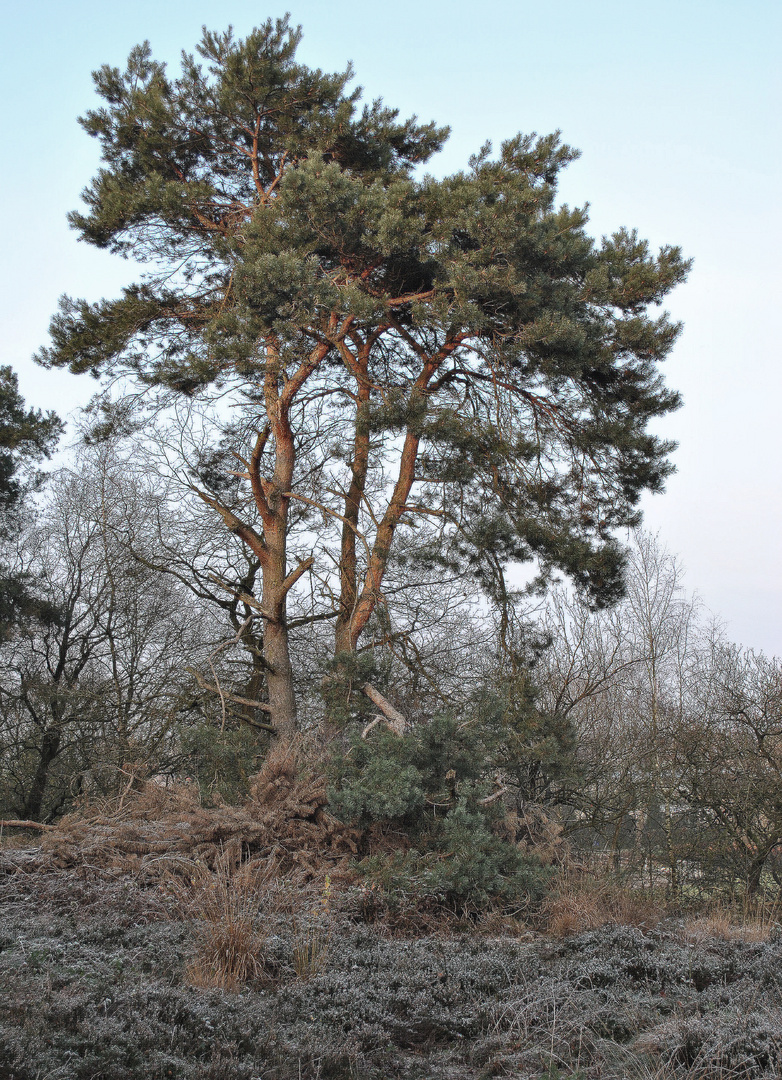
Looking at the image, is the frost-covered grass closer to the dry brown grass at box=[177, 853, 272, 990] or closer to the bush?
the dry brown grass at box=[177, 853, 272, 990]

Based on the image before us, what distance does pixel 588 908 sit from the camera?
5949 mm

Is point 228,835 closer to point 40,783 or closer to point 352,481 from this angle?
point 352,481

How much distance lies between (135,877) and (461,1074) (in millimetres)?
3602

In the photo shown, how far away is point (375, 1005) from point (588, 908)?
8.57 feet

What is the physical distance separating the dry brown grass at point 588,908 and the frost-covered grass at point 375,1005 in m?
0.27

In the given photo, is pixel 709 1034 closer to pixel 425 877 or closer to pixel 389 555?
pixel 425 877

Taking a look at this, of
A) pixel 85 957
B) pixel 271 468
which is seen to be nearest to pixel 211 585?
pixel 271 468

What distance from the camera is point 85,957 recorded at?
161 inches

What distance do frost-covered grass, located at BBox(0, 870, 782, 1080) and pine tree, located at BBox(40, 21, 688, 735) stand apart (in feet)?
15.1

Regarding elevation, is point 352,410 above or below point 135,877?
above

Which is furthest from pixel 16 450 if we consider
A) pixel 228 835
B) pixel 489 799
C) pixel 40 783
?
pixel 489 799

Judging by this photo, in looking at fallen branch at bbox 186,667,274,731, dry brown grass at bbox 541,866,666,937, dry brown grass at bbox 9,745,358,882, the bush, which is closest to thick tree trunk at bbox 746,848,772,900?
dry brown grass at bbox 541,866,666,937

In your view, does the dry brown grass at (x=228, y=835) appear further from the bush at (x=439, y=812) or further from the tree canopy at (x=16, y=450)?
the tree canopy at (x=16, y=450)

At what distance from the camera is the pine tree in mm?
8492
